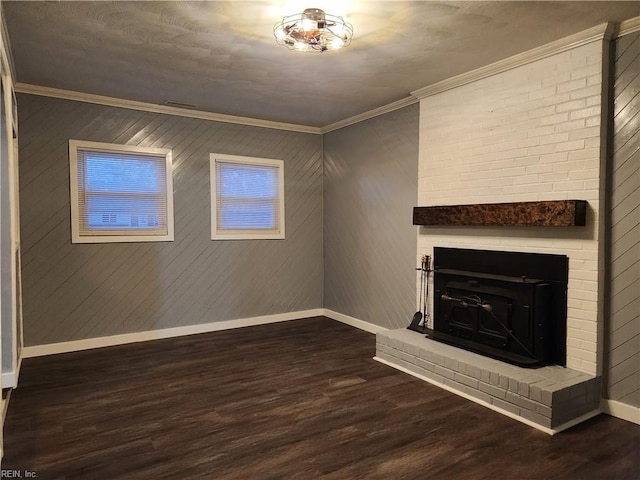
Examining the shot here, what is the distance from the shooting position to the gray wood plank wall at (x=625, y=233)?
274cm

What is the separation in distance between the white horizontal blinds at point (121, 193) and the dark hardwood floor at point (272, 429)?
1.39 m

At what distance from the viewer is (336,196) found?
5.57m

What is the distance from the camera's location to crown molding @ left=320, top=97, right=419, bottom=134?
439cm

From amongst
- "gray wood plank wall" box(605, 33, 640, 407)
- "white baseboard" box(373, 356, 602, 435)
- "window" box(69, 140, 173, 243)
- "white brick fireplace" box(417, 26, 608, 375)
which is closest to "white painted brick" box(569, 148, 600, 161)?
"white brick fireplace" box(417, 26, 608, 375)

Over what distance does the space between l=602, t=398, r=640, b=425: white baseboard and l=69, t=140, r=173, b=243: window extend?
13.8ft

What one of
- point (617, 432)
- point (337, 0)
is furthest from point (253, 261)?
point (617, 432)

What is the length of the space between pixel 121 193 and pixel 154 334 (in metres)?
1.57

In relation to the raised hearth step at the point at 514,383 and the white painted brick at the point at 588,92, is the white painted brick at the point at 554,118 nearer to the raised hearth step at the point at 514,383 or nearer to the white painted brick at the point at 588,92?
the white painted brick at the point at 588,92

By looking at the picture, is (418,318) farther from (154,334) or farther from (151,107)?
(151,107)

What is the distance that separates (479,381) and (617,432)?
833mm

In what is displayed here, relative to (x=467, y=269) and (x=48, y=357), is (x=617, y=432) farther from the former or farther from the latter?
(x=48, y=357)

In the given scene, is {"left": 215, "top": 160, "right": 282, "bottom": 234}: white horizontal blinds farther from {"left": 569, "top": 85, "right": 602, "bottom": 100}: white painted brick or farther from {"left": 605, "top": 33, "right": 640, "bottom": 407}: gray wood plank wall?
{"left": 605, "top": 33, "right": 640, "bottom": 407}: gray wood plank wall

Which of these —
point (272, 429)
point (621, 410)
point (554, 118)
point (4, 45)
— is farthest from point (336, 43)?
point (621, 410)

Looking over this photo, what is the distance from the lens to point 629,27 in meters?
2.72
